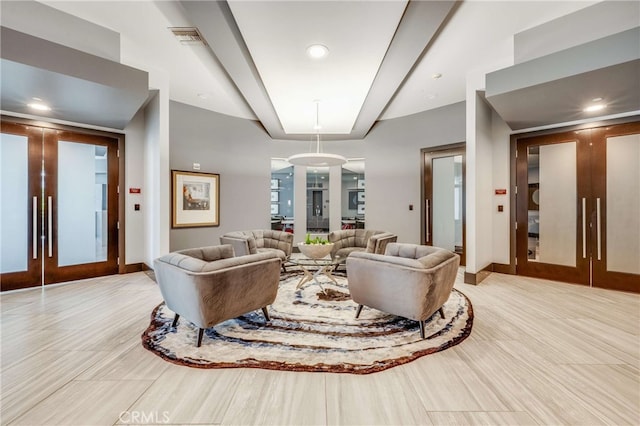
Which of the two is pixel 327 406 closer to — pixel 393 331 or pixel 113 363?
pixel 393 331

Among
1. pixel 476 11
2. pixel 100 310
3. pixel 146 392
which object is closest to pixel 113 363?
pixel 146 392

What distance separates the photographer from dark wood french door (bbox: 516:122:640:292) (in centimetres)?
389

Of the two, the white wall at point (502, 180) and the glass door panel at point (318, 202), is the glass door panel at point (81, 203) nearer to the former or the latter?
the glass door panel at point (318, 202)

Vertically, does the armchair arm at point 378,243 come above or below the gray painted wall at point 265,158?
below

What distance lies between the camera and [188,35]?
10.1 ft

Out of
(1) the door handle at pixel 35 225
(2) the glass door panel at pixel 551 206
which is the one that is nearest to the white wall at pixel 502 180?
(2) the glass door panel at pixel 551 206

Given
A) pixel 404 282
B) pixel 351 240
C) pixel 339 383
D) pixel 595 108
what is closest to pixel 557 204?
pixel 595 108

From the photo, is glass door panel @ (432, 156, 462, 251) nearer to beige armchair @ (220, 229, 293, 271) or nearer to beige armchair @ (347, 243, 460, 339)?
beige armchair @ (347, 243, 460, 339)

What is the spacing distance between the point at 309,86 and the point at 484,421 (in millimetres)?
4245

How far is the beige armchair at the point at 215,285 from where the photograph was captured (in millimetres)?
2213

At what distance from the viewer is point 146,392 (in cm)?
178

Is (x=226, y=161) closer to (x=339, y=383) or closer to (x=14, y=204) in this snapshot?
(x=14, y=204)

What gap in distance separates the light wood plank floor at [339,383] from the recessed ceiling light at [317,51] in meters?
3.35

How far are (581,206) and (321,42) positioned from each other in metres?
4.76
